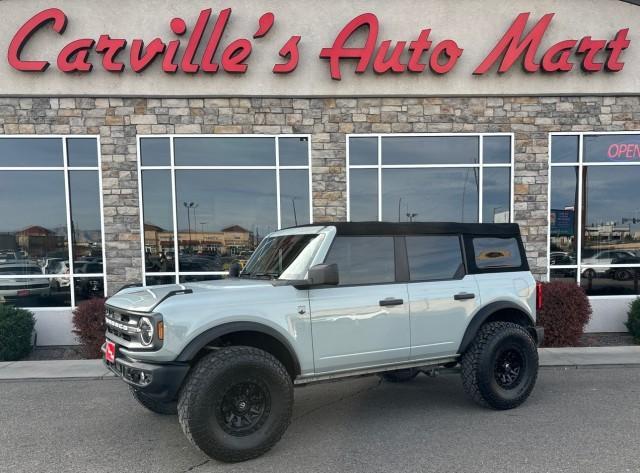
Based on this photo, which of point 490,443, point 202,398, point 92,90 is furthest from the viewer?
point 92,90


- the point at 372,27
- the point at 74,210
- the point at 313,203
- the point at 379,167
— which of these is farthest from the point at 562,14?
the point at 74,210

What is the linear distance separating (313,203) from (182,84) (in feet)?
11.6

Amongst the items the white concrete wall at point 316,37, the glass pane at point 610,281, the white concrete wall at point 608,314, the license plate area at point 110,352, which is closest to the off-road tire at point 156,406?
the license plate area at point 110,352

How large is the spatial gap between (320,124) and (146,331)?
611 centimetres

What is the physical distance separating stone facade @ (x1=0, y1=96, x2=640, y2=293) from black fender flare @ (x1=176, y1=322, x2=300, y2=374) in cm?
503

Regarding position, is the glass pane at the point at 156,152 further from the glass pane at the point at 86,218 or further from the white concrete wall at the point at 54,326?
the white concrete wall at the point at 54,326

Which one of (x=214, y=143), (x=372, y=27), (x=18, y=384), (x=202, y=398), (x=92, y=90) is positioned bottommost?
(x=18, y=384)

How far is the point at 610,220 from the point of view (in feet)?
28.8

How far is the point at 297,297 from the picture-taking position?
3719 millimetres

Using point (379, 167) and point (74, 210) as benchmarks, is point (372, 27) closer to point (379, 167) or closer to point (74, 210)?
point (379, 167)

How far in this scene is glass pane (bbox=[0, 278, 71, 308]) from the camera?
828cm

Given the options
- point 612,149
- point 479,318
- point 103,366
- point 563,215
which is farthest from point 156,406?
point 612,149

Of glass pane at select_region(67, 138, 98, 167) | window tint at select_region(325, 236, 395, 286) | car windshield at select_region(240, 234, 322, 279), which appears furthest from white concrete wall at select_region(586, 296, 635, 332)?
glass pane at select_region(67, 138, 98, 167)

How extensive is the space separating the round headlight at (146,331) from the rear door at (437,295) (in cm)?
241
